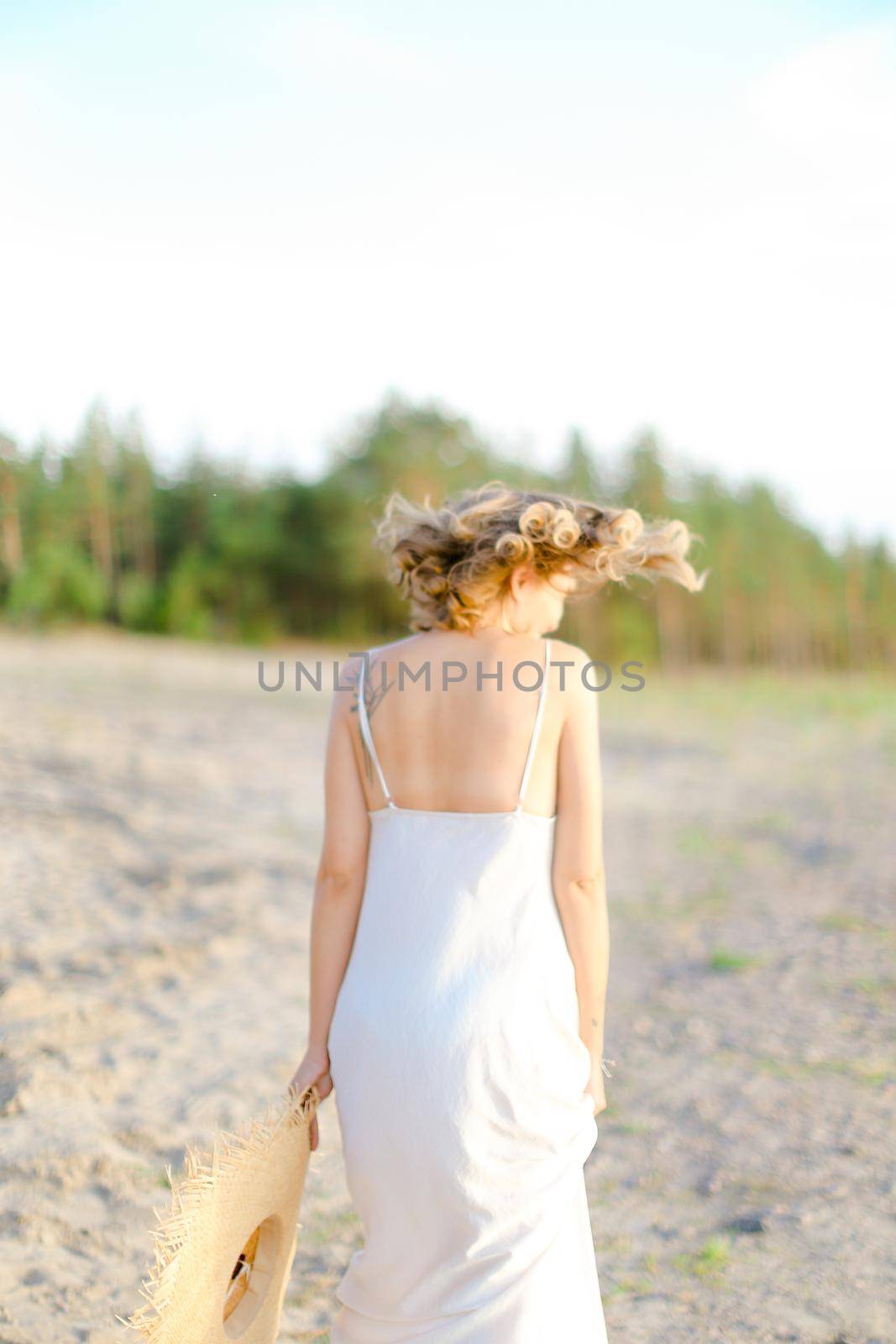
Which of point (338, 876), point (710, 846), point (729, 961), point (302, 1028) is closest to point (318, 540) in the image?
point (710, 846)

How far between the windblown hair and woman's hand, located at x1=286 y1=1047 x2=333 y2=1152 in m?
0.87

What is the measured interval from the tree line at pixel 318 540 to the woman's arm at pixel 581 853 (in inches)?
538

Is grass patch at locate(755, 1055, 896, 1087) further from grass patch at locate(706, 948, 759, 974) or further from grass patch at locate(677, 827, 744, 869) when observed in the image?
grass patch at locate(677, 827, 744, 869)

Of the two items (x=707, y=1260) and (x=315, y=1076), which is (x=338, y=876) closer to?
(x=315, y=1076)

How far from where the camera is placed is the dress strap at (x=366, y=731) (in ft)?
6.51

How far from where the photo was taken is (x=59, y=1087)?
3553 mm

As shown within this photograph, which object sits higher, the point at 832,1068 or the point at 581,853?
the point at 581,853

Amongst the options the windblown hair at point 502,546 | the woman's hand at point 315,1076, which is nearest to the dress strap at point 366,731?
the windblown hair at point 502,546

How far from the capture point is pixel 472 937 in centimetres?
189

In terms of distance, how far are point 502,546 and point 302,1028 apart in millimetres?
3087

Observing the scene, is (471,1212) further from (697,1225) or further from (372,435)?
(372,435)

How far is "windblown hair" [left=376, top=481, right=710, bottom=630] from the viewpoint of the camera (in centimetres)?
196

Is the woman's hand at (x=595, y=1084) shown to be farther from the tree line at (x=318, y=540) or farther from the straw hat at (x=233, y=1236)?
the tree line at (x=318, y=540)

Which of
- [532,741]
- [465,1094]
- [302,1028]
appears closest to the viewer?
[465,1094]
